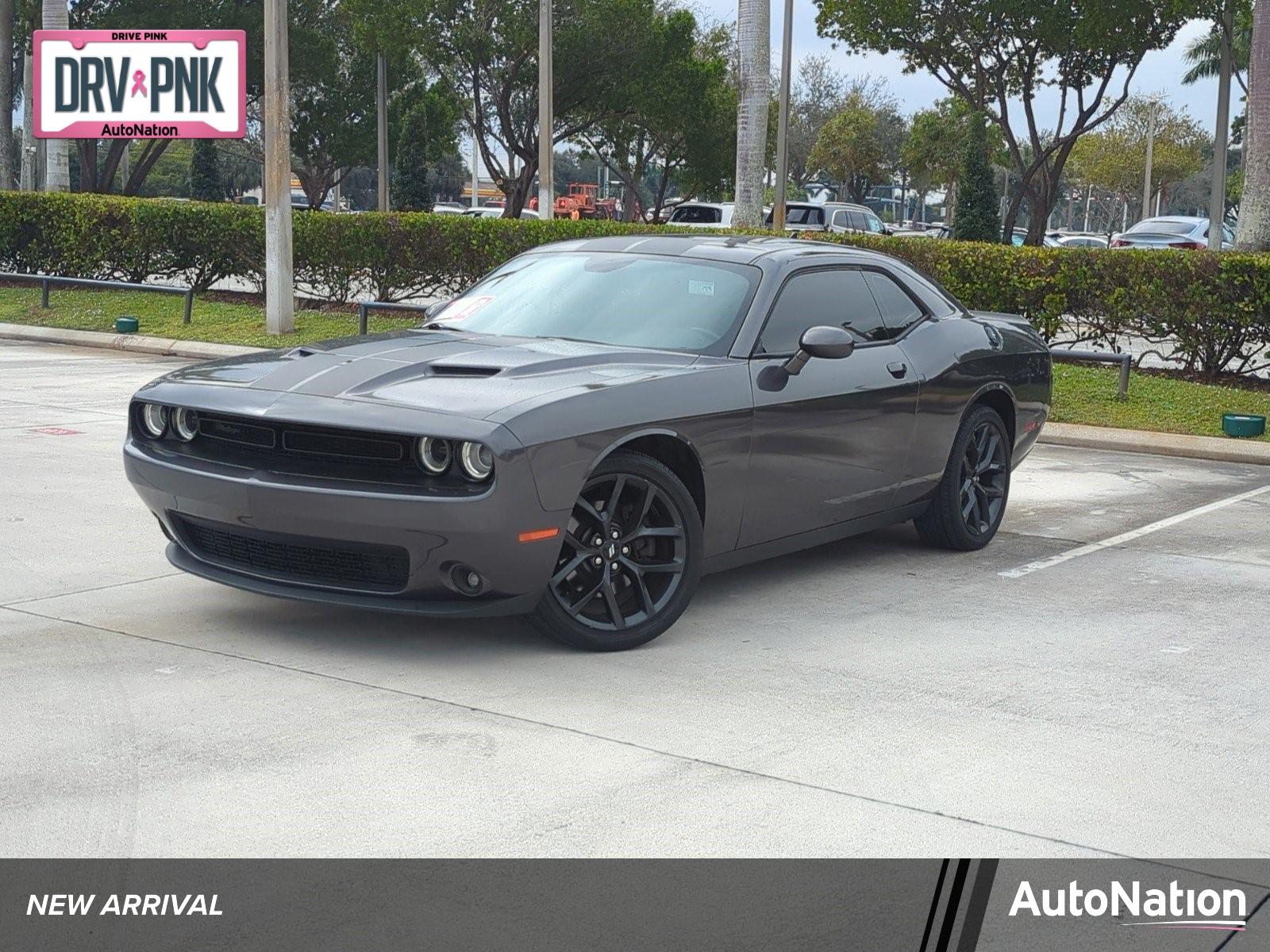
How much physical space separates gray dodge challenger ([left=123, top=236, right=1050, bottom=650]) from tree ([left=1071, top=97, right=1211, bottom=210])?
70.2 meters

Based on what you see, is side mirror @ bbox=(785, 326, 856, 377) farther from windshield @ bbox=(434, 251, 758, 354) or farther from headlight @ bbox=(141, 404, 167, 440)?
headlight @ bbox=(141, 404, 167, 440)

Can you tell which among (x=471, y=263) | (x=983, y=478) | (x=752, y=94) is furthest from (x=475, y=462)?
(x=752, y=94)

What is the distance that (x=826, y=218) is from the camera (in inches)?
1407

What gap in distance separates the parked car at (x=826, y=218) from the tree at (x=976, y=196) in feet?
7.22

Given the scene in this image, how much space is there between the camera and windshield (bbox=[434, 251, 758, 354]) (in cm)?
Result: 672

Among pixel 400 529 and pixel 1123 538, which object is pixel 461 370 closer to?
pixel 400 529

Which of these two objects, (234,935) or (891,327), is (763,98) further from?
(234,935)

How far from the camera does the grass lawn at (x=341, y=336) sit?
1351cm

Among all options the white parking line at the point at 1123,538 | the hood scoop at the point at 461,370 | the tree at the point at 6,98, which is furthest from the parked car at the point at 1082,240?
the hood scoop at the point at 461,370

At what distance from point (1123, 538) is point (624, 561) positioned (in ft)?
12.4

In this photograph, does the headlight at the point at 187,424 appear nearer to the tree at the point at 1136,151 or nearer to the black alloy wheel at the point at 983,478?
the black alloy wheel at the point at 983,478

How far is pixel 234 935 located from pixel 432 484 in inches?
85.7

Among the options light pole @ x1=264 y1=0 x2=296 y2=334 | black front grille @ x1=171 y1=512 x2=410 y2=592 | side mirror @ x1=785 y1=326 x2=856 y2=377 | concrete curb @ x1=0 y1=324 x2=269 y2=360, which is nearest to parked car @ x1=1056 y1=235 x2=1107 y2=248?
light pole @ x1=264 y1=0 x2=296 y2=334

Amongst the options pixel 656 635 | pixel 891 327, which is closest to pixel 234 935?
pixel 656 635
